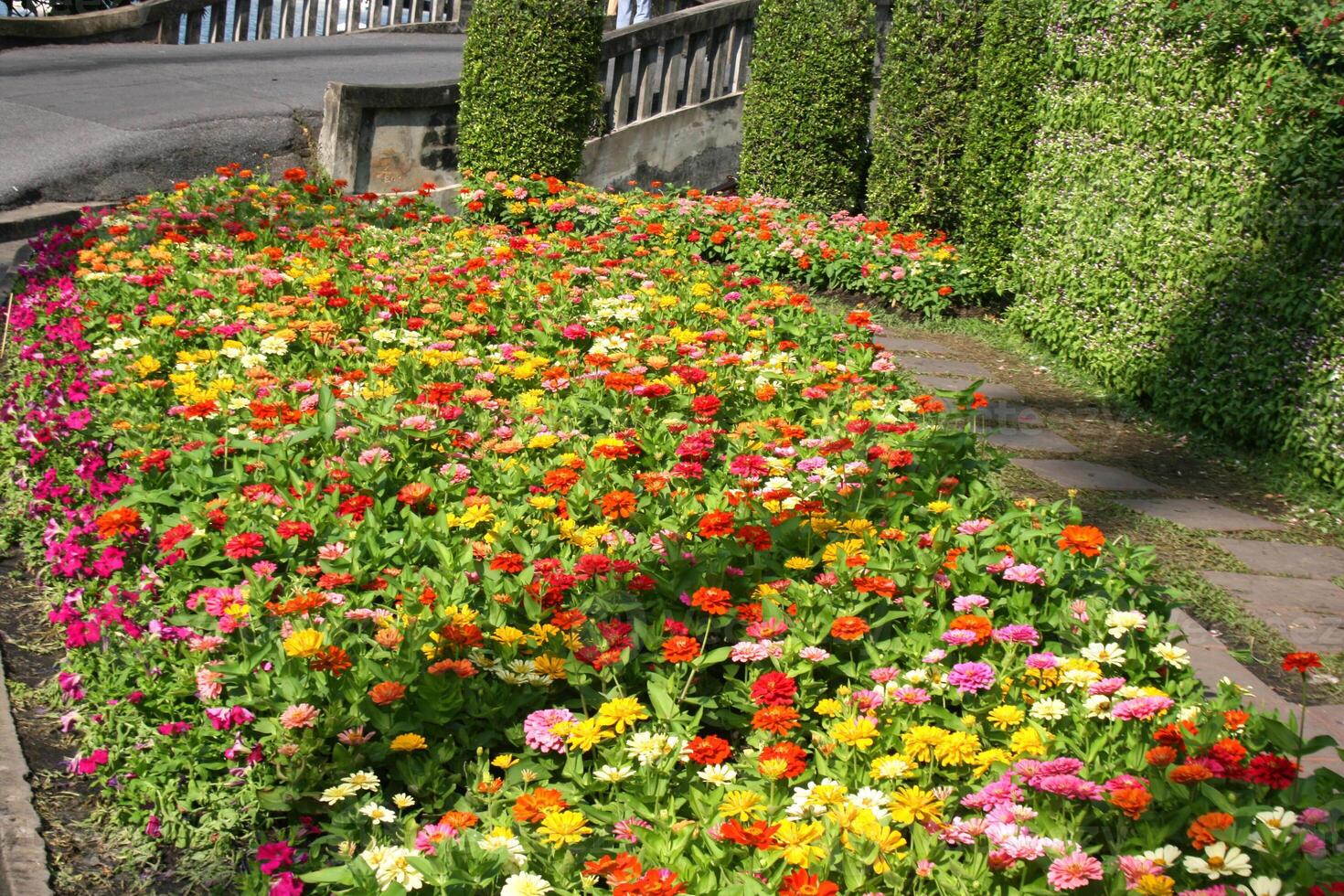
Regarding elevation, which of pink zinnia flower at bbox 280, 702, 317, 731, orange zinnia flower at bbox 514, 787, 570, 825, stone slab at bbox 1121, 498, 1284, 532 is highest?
stone slab at bbox 1121, 498, 1284, 532

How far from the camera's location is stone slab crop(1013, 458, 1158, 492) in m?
5.62

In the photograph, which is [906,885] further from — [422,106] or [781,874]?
[422,106]

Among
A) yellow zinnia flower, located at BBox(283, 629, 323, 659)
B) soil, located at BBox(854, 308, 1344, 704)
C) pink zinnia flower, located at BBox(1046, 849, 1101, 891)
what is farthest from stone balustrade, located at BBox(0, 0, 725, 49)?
pink zinnia flower, located at BBox(1046, 849, 1101, 891)

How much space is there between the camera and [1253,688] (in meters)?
3.84

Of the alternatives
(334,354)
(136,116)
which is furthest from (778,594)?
(136,116)

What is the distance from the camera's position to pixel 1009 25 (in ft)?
27.7

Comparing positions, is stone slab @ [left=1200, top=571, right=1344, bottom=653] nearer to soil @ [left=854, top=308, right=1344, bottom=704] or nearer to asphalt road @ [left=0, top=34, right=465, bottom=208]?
soil @ [left=854, top=308, right=1344, bottom=704]

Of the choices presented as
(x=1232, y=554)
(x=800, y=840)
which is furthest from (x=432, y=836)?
(x=1232, y=554)

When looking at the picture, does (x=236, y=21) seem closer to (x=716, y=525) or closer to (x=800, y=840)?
(x=716, y=525)

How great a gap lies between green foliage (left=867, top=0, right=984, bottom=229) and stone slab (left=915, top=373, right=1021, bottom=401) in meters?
2.79

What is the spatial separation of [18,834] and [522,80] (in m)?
7.88

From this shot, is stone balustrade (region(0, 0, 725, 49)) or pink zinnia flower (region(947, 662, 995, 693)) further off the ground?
stone balustrade (region(0, 0, 725, 49))

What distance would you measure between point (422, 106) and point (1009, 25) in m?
4.43

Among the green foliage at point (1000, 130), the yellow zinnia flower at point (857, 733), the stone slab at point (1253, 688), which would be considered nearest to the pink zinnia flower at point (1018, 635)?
the yellow zinnia flower at point (857, 733)
